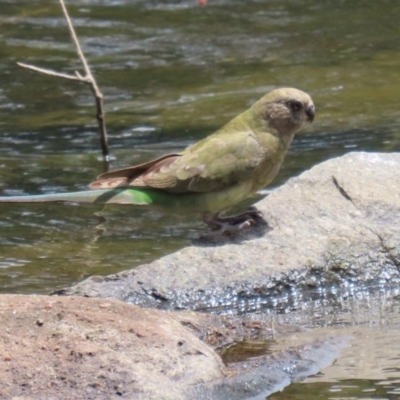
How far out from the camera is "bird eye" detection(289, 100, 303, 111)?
5.91 meters

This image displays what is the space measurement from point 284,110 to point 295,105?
7cm

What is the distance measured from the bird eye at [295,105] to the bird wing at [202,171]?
33 cm

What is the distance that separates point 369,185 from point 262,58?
19.5ft

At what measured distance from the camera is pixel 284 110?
5.89 m

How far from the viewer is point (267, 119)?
19.2 feet

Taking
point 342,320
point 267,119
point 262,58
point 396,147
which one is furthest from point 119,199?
point 262,58

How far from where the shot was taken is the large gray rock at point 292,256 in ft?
17.1

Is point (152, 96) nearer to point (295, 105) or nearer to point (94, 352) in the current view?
point (295, 105)

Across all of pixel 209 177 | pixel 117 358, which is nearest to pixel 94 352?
pixel 117 358

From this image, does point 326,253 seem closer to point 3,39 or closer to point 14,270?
point 14,270

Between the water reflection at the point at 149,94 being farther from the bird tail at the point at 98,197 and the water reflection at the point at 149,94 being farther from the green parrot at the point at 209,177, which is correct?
the green parrot at the point at 209,177

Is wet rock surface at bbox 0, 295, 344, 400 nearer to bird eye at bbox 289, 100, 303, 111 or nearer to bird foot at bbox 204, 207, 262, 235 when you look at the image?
bird foot at bbox 204, 207, 262, 235

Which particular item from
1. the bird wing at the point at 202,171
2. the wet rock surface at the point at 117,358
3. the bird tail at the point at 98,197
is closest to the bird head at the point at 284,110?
the bird wing at the point at 202,171

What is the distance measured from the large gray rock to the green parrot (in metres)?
0.20
